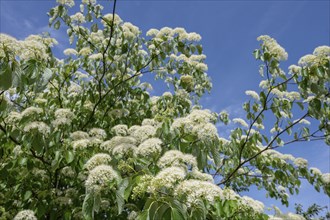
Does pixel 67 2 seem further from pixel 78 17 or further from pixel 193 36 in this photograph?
pixel 193 36

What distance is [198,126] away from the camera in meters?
2.91

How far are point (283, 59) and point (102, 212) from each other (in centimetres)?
290

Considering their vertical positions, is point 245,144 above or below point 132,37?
below

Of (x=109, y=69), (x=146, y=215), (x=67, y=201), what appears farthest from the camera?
(x=109, y=69)

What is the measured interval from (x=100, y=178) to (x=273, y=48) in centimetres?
292

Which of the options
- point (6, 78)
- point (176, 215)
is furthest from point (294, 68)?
point (6, 78)

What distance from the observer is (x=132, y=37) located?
4828mm

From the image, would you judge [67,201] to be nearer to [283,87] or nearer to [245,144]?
[245,144]

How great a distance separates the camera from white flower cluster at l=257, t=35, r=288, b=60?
4249mm

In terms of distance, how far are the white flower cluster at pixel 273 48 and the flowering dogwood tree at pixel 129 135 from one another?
0.04 feet

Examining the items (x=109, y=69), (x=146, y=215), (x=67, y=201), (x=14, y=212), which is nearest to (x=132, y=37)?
(x=109, y=69)

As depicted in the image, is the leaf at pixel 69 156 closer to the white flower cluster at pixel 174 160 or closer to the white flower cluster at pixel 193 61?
the white flower cluster at pixel 174 160

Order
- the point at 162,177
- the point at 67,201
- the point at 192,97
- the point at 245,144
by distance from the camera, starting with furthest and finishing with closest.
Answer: the point at 192,97
the point at 245,144
the point at 67,201
the point at 162,177

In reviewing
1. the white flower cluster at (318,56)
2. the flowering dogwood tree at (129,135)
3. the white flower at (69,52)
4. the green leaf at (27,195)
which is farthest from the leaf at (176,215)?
the white flower at (69,52)
